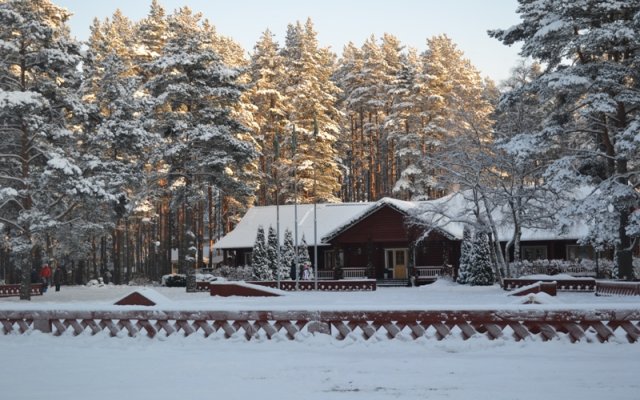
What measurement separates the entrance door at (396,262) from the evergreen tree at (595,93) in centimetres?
1972

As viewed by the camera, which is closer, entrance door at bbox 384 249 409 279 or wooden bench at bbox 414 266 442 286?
wooden bench at bbox 414 266 442 286

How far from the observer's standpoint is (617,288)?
26281mm

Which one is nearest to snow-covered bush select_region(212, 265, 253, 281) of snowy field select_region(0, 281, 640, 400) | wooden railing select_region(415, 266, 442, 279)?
wooden railing select_region(415, 266, 442, 279)

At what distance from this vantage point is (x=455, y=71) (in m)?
65.8

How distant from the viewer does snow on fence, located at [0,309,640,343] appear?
10.6 meters

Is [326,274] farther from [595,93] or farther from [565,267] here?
[595,93]

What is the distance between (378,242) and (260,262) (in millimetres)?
9107

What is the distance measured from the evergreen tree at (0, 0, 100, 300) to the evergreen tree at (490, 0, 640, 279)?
64.1 feet

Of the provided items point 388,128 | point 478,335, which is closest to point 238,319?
point 478,335

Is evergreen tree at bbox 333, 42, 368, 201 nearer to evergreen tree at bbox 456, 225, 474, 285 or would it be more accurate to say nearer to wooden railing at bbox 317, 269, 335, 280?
wooden railing at bbox 317, 269, 335, 280

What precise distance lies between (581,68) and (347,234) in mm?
22785

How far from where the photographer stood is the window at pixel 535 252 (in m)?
44.2

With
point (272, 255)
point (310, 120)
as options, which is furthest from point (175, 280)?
point (310, 120)

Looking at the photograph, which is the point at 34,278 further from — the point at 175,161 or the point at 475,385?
the point at 475,385
